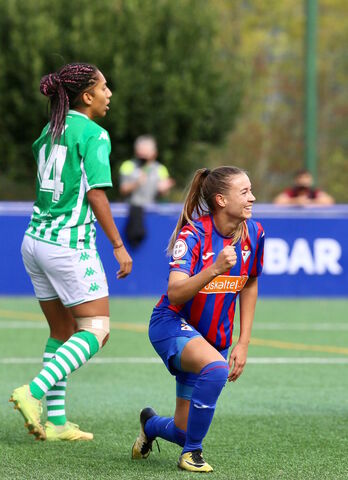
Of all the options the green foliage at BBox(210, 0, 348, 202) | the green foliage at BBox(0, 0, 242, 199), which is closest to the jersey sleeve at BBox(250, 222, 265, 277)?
the green foliage at BBox(0, 0, 242, 199)

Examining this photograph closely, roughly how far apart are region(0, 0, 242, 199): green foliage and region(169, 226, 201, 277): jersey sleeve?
20843mm

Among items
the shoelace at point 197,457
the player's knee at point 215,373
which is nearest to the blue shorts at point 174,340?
the player's knee at point 215,373

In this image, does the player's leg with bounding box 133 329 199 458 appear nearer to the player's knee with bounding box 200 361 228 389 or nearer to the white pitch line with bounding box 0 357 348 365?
the player's knee with bounding box 200 361 228 389

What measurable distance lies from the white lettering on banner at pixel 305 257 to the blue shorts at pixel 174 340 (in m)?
9.99

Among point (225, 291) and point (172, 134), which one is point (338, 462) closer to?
point (225, 291)

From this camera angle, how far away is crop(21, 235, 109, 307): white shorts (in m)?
6.11

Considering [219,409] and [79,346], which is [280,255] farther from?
[79,346]

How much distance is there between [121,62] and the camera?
26.5 metres

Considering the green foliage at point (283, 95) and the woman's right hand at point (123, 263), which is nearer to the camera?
the woman's right hand at point (123, 263)

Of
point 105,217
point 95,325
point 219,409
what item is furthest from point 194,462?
point 219,409

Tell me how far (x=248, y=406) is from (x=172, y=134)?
20.7m

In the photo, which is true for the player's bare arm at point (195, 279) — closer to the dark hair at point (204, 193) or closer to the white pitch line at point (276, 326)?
the dark hair at point (204, 193)

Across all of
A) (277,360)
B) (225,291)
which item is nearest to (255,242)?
(225,291)

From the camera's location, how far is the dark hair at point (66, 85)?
623cm
